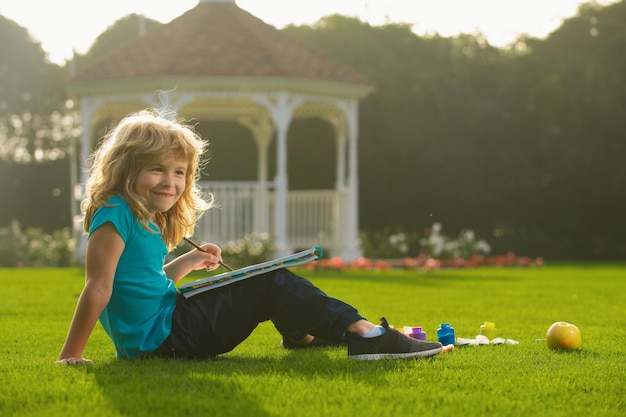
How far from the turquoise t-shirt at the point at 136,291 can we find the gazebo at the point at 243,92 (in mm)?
10893

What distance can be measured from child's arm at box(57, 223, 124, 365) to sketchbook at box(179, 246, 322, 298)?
0.43 meters

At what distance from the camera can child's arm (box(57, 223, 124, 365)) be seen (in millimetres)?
4414

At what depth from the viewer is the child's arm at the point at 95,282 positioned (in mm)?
4414

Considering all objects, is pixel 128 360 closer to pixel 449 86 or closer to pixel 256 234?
pixel 256 234

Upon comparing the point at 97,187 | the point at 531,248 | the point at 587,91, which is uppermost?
the point at 587,91

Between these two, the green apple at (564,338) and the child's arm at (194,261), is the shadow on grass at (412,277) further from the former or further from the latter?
the child's arm at (194,261)

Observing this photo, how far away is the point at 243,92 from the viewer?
54.0 ft

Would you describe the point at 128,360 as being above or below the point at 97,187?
below

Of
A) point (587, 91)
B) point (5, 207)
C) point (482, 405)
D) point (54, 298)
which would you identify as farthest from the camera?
point (5, 207)

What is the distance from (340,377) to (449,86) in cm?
2138

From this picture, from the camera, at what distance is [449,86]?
987 inches

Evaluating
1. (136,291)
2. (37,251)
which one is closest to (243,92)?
(37,251)

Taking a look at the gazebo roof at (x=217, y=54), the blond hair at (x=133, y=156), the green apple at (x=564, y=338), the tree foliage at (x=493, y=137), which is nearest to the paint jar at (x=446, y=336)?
the green apple at (x=564, y=338)

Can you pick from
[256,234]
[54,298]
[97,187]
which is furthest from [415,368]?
[256,234]
